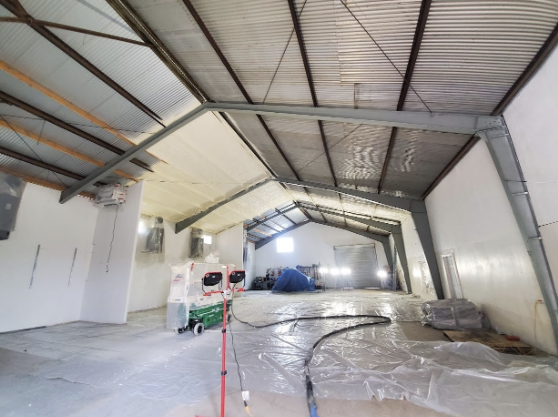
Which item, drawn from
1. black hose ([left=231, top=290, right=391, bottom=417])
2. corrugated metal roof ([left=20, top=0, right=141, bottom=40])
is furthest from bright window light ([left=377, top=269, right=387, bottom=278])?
corrugated metal roof ([left=20, top=0, right=141, bottom=40])

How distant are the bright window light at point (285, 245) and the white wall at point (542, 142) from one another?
1366cm

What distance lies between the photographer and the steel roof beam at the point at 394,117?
10.2ft

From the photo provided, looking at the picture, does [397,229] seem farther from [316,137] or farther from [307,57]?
[307,57]

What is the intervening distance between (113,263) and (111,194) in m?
1.87

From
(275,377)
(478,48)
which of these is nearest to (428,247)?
(478,48)

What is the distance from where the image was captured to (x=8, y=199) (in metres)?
4.30

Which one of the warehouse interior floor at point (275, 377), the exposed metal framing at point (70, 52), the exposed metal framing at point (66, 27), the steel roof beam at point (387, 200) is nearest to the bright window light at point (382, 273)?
the steel roof beam at point (387, 200)

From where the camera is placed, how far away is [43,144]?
447 centimetres

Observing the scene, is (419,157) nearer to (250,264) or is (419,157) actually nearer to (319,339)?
(319,339)

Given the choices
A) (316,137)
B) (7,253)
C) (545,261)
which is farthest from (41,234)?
(545,261)

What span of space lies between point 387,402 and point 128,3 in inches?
206

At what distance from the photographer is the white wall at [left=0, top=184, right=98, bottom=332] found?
A: 4707mm

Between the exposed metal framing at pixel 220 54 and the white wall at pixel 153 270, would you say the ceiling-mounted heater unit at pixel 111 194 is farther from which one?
the exposed metal framing at pixel 220 54

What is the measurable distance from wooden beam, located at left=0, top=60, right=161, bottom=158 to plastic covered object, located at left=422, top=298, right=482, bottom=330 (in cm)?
748
